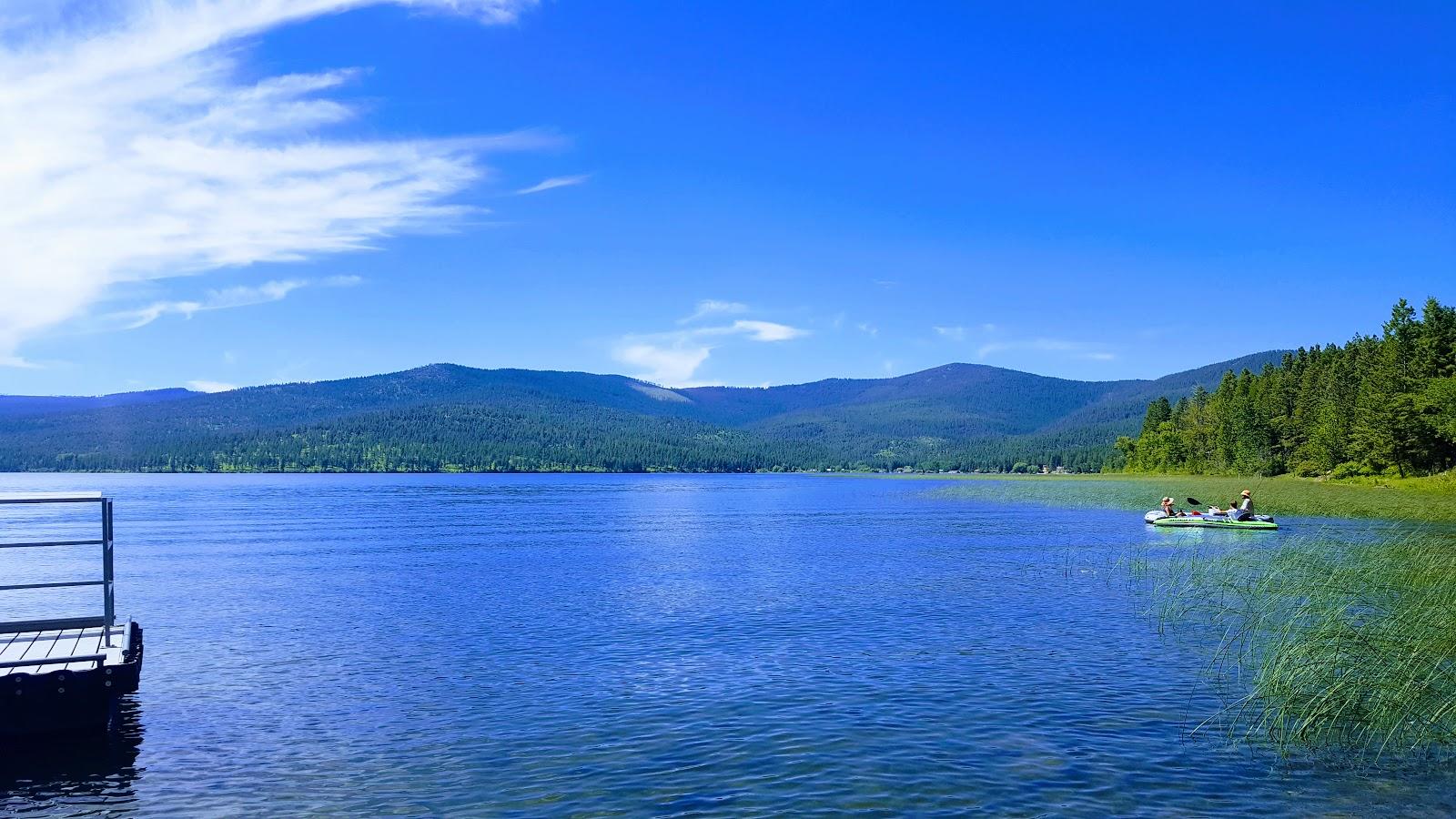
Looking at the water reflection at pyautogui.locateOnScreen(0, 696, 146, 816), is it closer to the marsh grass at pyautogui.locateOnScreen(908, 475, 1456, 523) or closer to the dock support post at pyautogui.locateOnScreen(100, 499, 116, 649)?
the dock support post at pyautogui.locateOnScreen(100, 499, 116, 649)

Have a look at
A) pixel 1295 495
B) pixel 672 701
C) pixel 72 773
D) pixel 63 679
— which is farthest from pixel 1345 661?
pixel 1295 495

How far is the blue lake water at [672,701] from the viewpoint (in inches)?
573

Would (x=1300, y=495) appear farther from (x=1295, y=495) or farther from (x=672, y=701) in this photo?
(x=672, y=701)

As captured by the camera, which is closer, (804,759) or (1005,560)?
(804,759)

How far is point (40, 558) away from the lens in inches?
2098

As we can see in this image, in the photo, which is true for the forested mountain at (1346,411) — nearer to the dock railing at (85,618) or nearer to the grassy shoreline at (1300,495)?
the grassy shoreline at (1300,495)

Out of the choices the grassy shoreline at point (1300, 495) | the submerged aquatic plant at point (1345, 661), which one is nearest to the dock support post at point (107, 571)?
the submerged aquatic plant at point (1345, 661)

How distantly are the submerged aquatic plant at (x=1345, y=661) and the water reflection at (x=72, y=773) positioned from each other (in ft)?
59.4

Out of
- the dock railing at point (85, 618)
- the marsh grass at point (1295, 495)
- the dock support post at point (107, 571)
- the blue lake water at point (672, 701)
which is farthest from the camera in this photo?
the marsh grass at point (1295, 495)

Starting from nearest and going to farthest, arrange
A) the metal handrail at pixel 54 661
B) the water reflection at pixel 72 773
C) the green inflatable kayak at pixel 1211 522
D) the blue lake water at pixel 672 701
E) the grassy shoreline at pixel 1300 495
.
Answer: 1. the water reflection at pixel 72 773
2. the blue lake water at pixel 672 701
3. the metal handrail at pixel 54 661
4. the green inflatable kayak at pixel 1211 522
5. the grassy shoreline at pixel 1300 495

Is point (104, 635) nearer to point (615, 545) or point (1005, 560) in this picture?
point (1005, 560)

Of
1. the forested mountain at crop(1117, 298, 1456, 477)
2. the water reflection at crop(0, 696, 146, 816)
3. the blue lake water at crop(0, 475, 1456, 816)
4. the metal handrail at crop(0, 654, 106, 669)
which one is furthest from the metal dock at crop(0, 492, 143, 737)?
the forested mountain at crop(1117, 298, 1456, 477)

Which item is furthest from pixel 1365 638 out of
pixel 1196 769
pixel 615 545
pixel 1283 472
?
pixel 1283 472

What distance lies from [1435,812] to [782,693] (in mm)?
11130
